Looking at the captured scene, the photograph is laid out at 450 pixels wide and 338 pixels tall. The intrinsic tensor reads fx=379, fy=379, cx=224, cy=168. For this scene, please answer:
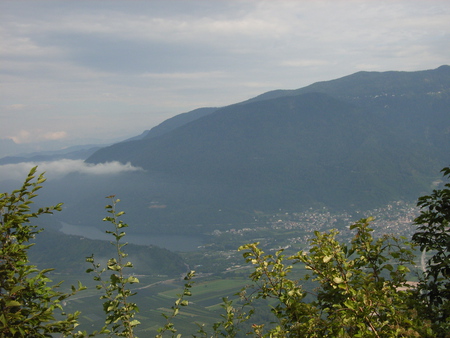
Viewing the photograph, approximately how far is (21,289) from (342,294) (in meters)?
3.34

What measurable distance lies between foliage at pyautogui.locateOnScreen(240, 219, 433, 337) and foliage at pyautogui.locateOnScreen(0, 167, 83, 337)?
229 cm

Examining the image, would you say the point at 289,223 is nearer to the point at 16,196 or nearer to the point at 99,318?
the point at 99,318

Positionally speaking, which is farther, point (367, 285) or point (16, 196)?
point (16, 196)

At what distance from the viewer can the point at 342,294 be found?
4.07 m

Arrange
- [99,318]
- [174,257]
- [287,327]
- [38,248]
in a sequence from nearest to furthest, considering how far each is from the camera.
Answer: [287,327], [99,318], [174,257], [38,248]

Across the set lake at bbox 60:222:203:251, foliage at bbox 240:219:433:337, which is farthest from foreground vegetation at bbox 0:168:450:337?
lake at bbox 60:222:203:251

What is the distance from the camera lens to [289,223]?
571ft

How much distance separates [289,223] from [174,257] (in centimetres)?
6197

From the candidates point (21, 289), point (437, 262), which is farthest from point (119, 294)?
point (437, 262)

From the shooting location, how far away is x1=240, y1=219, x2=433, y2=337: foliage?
376cm

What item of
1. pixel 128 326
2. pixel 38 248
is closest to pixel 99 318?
pixel 128 326

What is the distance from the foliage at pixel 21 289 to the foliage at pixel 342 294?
7.51 feet

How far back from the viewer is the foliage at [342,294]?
3762mm

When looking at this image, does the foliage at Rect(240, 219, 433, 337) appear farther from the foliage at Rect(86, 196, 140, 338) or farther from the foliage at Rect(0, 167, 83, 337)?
the foliage at Rect(0, 167, 83, 337)
